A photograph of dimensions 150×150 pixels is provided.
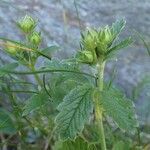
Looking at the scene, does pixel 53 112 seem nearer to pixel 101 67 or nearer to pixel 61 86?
pixel 61 86

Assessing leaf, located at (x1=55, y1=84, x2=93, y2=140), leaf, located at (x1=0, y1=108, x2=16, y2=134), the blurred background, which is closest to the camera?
leaf, located at (x1=55, y1=84, x2=93, y2=140)

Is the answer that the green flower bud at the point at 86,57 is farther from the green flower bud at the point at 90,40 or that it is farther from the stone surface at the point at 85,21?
the stone surface at the point at 85,21

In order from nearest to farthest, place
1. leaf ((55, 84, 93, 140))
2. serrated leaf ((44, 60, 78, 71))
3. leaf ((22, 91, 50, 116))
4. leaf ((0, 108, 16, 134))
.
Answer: leaf ((55, 84, 93, 140)) → serrated leaf ((44, 60, 78, 71)) → leaf ((22, 91, 50, 116)) → leaf ((0, 108, 16, 134))

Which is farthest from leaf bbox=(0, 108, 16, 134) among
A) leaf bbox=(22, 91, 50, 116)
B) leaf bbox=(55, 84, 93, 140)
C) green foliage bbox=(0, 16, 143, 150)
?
leaf bbox=(55, 84, 93, 140)

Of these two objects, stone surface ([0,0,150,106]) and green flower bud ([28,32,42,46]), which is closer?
green flower bud ([28,32,42,46])

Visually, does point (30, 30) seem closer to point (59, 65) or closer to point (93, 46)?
point (59, 65)

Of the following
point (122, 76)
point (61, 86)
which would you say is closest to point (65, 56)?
point (122, 76)

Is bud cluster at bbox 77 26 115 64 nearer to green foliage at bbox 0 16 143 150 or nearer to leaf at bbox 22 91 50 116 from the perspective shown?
green foliage at bbox 0 16 143 150
